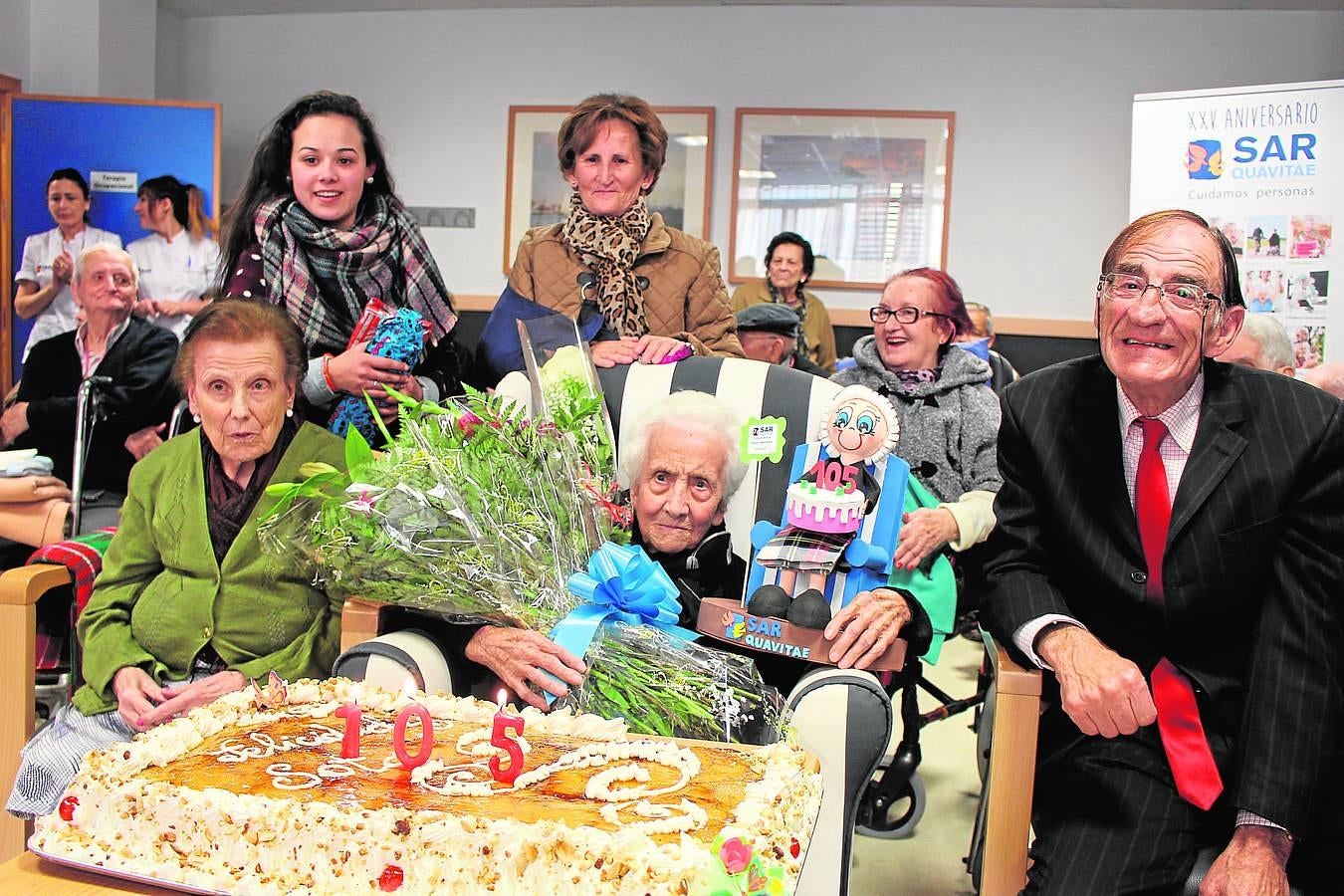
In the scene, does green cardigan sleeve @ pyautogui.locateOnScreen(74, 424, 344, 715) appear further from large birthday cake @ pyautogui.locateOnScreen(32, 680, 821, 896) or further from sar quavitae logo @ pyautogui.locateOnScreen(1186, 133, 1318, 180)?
sar quavitae logo @ pyautogui.locateOnScreen(1186, 133, 1318, 180)

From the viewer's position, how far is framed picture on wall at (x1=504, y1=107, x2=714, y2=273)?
284 inches

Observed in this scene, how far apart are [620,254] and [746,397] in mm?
551

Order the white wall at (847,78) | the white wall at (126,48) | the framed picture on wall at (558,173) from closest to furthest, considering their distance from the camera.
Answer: the white wall at (847,78)
the white wall at (126,48)
the framed picture on wall at (558,173)

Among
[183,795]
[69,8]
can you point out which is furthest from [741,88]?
[183,795]

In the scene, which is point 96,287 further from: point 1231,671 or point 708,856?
point 1231,671

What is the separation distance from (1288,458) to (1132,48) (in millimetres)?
5827

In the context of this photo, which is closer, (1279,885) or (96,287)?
(1279,885)

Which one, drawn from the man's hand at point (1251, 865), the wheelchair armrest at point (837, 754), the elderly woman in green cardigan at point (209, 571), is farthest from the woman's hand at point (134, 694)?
the man's hand at point (1251, 865)

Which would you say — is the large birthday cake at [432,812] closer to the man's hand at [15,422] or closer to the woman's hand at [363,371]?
the woman's hand at [363,371]

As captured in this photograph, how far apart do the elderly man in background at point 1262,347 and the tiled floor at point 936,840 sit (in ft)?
4.73

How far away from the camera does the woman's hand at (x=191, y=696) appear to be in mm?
2016

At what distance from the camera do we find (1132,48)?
6.75 meters

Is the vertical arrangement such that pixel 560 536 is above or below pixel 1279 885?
above

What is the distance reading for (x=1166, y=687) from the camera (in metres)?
1.78
